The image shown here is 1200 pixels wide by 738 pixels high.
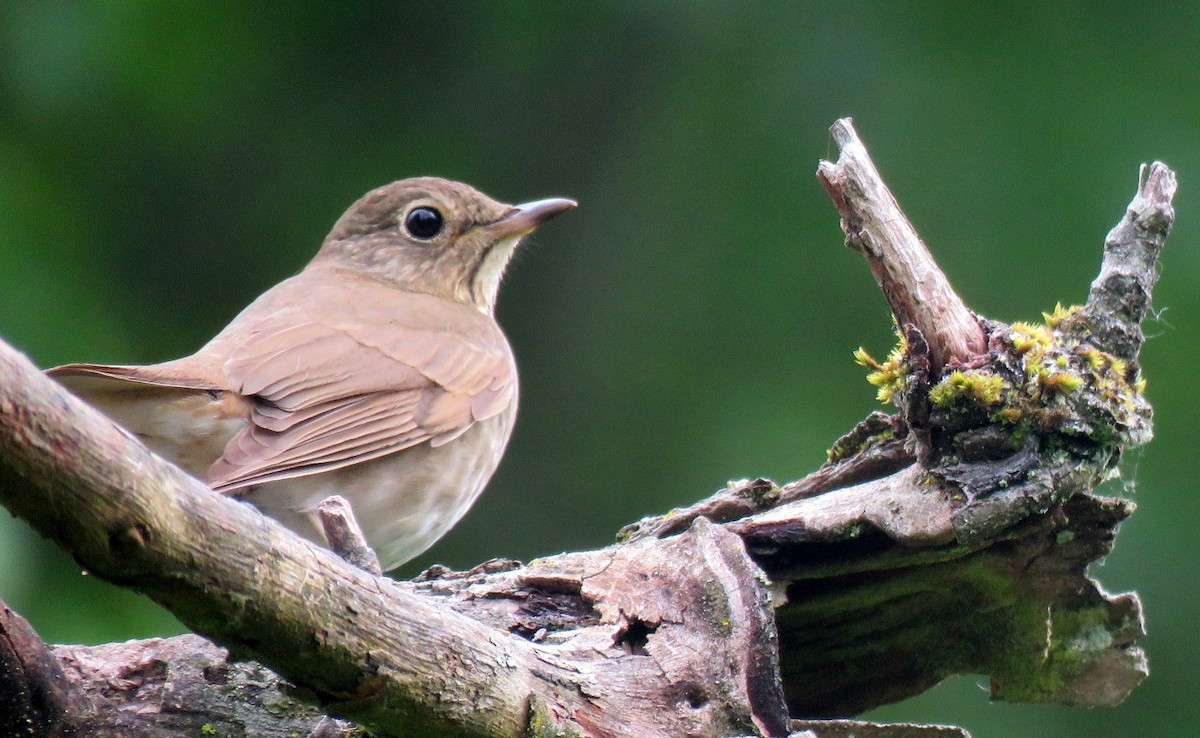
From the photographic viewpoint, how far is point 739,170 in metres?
6.77

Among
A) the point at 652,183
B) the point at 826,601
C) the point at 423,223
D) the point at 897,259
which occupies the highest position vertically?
the point at 652,183

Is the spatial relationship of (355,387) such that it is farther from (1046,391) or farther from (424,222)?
(1046,391)

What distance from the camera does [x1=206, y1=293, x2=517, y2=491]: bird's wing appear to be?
3561mm

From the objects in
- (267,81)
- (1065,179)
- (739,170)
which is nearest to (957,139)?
(1065,179)

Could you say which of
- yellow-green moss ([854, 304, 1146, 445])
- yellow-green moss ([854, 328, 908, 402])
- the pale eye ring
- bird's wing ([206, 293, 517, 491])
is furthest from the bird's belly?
yellow-green moss ([854, 304, 1146, 445])

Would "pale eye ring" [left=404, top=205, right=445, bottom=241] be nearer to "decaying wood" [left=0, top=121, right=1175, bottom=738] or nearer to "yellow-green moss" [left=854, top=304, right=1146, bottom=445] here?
"decaying wood" [left=0, top=121, right=1175, bottom=738]

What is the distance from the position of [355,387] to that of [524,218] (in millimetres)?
1344

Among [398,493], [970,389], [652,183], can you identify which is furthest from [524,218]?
[970,389]

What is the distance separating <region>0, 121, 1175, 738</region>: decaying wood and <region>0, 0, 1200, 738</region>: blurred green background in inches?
94.0

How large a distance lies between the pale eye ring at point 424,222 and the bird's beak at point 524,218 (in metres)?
0.22

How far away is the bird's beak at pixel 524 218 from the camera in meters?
4.98

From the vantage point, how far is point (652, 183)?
707cm

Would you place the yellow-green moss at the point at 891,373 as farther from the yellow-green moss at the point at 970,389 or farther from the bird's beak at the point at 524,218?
the bird's beak at the point at 524,218

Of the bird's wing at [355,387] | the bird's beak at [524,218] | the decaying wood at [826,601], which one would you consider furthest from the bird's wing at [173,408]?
the bird's beak at [524,218]
